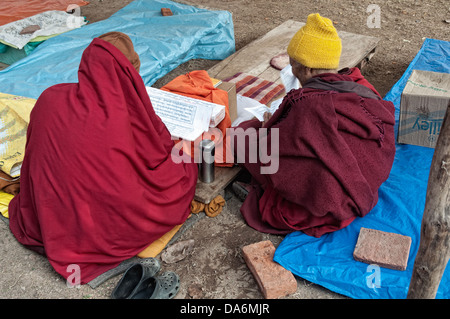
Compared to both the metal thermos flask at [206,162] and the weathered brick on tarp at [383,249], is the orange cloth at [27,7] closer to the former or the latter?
the metal thermos flask at [206,162]

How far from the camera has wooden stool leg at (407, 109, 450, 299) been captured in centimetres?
175

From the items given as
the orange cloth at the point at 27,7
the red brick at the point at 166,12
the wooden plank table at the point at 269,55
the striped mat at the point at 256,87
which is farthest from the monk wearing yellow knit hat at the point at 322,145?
the orange cloth at the point at 27,7

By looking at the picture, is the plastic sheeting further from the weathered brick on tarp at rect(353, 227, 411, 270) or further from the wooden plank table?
the wooden plank table

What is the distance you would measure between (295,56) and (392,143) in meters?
0.82

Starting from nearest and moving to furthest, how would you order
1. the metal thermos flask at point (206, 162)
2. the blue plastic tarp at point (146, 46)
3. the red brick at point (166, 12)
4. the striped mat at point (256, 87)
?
1. the metal thermos flask at point (206, 162)
2. the striped mat at point (256, 87)
3. the blue plastic tarp at point (146, 46)
4. the red brick at point (166, 12)

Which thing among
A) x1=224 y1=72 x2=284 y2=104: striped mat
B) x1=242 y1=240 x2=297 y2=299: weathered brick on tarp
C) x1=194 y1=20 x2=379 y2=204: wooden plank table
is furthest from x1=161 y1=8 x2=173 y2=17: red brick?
x1=242 y1=240 x2=297 y2=299: weathered brick on tarp

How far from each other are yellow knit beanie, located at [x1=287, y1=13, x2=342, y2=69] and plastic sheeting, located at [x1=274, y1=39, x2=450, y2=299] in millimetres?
1013

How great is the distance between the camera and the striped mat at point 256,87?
388 centimetres

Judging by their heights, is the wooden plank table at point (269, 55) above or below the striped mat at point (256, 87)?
above

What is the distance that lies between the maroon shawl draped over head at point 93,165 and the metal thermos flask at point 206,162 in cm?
43

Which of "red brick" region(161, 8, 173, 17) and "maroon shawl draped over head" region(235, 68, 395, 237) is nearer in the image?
"maroon shawl draped over head" region(235, 68, 395, 237)

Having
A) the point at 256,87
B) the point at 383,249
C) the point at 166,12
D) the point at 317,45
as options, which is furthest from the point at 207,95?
the point at 166,12

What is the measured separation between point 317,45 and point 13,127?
227 cm

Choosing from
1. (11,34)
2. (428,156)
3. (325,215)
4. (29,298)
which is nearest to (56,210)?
(29,298)
